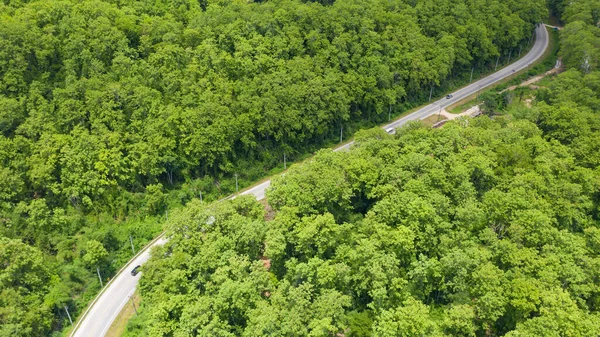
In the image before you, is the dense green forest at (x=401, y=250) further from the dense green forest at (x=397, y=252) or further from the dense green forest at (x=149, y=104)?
the dense green forest at (x=149, y=104)

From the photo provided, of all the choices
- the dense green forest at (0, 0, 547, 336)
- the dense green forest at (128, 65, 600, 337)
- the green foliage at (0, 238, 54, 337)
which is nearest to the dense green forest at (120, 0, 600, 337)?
the dense green forest at (128, 65, 600, 337)

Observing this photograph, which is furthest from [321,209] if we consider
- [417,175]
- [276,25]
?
[276,25]

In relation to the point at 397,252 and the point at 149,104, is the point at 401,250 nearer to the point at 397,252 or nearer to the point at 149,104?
the point at 397,252

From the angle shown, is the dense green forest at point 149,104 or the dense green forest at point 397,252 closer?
the dense green forest at point 397,252

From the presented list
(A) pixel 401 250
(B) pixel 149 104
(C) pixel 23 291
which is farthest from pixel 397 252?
(B) pixel 149 104

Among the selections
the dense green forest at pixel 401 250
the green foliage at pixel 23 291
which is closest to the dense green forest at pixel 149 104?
the green foliage at pixel 23 291

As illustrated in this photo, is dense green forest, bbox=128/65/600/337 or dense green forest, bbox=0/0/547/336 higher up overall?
dense green forest, bbox=0/0/547/336

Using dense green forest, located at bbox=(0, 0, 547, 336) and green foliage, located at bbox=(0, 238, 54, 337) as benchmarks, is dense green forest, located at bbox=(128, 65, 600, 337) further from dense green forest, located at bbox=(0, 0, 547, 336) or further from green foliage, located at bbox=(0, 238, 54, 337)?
dense green forest, located at bbox=(0, 0, 547, 336)
